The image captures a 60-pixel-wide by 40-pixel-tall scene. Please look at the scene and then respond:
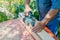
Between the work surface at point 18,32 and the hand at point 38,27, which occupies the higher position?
the hand at point 38,27

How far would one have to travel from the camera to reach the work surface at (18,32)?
2.02 meters

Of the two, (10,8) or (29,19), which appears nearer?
(29,19)

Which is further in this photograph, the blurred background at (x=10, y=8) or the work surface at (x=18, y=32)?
the blurred background at (x=10, y=8)

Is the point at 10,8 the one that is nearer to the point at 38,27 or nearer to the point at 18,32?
the point at 18,32

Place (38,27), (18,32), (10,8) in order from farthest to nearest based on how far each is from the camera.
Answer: (10,8), (18,32), (38,27)

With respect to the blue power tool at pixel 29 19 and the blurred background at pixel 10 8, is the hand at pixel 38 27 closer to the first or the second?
the blue power tool at pixel 29 19

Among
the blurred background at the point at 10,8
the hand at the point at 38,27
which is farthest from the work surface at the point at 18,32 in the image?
the blurred background at the point at 10,8

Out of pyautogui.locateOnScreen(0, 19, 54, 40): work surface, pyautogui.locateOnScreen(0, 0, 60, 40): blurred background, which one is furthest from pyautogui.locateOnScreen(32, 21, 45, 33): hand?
pyautogui.locateOnScreen(0, 0, 60, 40): blurred background

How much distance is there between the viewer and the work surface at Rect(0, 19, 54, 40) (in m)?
2.02

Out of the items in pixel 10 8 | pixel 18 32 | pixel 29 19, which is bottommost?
pixel 10 8

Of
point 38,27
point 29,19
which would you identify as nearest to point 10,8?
point 29,19

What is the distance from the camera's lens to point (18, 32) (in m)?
2.18

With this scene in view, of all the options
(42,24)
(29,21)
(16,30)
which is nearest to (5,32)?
(16,30)

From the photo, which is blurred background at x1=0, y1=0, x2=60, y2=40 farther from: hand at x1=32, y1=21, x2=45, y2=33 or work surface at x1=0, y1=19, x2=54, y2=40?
hand at x1=32, y1=21, x2=45, y2=33
